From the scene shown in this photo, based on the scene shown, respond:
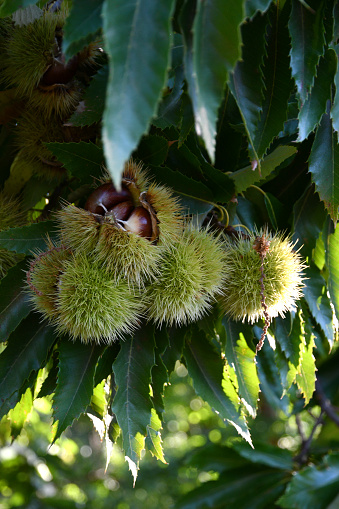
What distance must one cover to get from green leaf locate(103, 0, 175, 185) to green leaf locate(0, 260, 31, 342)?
600mm

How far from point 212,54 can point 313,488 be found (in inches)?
63.4

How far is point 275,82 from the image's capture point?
971 millimetres

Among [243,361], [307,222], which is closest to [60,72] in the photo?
[307,222]

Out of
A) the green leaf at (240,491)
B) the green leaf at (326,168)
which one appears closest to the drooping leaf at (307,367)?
the green leaf at (326,168)

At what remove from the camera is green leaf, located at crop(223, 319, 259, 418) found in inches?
43.2

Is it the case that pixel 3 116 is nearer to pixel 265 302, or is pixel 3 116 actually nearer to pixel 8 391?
pixel 8 391

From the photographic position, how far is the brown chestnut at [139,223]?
91 cm

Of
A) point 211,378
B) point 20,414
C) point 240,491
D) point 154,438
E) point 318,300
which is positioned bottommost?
point 240,491

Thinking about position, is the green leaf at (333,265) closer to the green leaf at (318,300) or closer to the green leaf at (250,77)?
the green leaf at (318,300)

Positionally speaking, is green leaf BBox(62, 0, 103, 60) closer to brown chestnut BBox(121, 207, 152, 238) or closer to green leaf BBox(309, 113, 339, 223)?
brown chestnut BBox(121, 207, 152, 238)

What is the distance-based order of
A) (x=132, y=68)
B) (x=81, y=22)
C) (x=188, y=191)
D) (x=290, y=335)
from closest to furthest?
(x=132, y=68), (x=81, y=22), (x=188, y=191), (x=290, y=335)

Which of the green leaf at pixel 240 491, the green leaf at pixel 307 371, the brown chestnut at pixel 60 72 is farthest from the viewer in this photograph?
the green leaf at pixel 240 491

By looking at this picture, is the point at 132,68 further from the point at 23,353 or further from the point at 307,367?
the point at 307,367

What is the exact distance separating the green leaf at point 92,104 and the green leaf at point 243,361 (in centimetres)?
54
